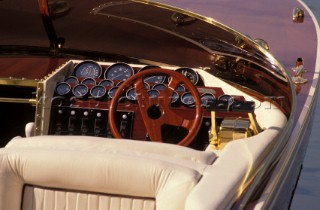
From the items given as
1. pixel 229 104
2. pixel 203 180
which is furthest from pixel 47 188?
pixel 229 104

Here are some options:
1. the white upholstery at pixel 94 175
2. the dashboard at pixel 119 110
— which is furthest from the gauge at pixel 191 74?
the white upholstery at pixel 94 175

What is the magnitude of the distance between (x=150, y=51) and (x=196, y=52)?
0.91 ft

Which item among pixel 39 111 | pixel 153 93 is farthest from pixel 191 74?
pixel 39 111

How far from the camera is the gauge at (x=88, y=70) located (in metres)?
4.34

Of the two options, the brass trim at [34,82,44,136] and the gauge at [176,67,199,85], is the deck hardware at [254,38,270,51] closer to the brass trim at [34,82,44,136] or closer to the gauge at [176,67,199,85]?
the gauge at [176,67,199,85]

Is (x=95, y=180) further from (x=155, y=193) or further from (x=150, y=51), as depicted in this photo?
(x=150, y=51)

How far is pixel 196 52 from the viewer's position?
466 centimetres

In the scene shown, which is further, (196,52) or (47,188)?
(196,52)

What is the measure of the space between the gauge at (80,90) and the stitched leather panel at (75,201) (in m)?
1.27

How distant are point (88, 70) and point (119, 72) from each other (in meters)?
0.15

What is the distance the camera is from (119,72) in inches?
171

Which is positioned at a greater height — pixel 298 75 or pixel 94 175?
pixel 298 75

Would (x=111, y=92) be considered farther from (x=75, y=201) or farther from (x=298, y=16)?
(x=298, y=16)

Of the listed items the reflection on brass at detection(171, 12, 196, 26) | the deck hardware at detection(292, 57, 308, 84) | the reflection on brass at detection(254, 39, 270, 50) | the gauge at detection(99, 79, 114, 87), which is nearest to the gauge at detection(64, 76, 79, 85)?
the gauge at detection(99, 79, 114, 87)
